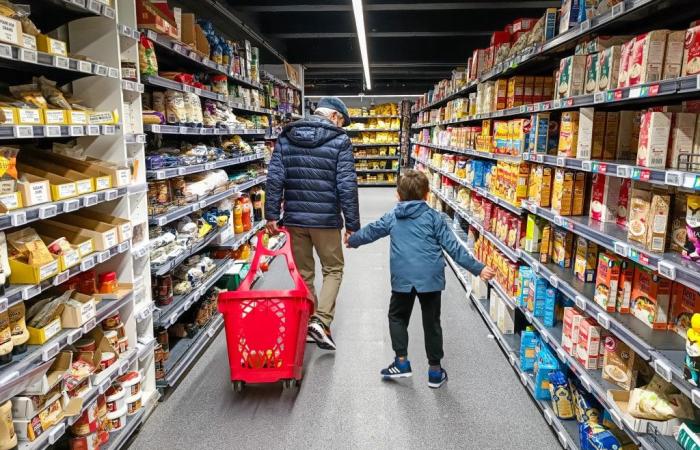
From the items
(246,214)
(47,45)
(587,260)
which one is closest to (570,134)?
(587,260)

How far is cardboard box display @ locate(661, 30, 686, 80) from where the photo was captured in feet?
6.78

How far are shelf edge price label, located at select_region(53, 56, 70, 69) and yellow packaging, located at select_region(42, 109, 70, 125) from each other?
0.61 feet

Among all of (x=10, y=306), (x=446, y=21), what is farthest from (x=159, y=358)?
(x=446, y=21)

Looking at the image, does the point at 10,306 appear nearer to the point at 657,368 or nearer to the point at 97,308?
the point at 97,308

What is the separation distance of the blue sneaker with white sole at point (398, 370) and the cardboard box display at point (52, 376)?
1975 mm

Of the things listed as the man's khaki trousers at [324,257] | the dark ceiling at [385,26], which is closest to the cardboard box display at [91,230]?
the man's khaki trousers at [324,257]

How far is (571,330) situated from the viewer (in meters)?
2.82

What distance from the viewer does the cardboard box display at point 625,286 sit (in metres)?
2.50

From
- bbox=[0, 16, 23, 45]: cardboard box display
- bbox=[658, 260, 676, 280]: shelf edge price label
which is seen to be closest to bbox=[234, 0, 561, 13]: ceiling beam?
bbox=[0, 16, 23, 45]: cardboard box display

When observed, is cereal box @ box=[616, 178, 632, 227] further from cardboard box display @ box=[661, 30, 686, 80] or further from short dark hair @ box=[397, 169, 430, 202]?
short dark hair @ box=[397, 169, 430, 202]

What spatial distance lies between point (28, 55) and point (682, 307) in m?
2.86

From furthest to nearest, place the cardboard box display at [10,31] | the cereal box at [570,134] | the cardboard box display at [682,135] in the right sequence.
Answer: the cereal box at [570,134] → the cardboard box display at [682,135] → the cardboard box display at [10,31]

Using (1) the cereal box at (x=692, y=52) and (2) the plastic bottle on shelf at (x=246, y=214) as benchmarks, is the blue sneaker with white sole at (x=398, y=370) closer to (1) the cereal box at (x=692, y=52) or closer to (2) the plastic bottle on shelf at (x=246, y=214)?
(1) the cereal box at (x=692, y=52)

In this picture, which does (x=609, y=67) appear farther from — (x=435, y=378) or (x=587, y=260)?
(x=435, y=378)
